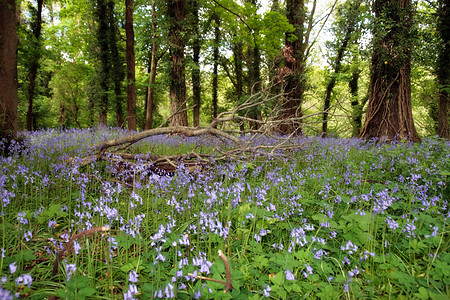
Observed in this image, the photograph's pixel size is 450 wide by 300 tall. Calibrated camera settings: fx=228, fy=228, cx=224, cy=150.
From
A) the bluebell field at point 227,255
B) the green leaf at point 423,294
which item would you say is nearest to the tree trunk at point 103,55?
the bluebell field at point 227,255

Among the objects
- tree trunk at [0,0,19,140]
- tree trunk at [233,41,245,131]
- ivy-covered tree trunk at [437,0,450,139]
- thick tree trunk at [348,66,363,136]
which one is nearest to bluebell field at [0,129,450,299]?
tree trunk at [0,0,19,140]

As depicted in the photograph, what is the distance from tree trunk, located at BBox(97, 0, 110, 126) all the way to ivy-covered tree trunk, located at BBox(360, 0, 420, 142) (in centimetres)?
1584

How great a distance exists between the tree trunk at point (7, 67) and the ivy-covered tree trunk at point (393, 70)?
10157mm

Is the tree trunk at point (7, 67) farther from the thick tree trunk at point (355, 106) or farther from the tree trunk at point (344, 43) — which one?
the thick tree trunk at point (355, 106)

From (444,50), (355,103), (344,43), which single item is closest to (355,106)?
(355,103)

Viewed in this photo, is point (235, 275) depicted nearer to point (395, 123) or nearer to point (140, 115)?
point (395, 123)

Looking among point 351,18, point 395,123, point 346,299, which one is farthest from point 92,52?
point 346,299

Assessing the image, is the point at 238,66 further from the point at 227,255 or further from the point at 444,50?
the point at 227,255

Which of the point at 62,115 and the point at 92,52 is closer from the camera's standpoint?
the point at 92,52

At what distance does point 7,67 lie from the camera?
17.3 feet

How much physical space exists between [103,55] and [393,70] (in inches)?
674

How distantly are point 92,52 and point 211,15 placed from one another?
→ 9.14m

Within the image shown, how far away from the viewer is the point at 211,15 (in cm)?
1750

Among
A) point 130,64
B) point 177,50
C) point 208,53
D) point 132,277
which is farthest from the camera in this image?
point 208,53
